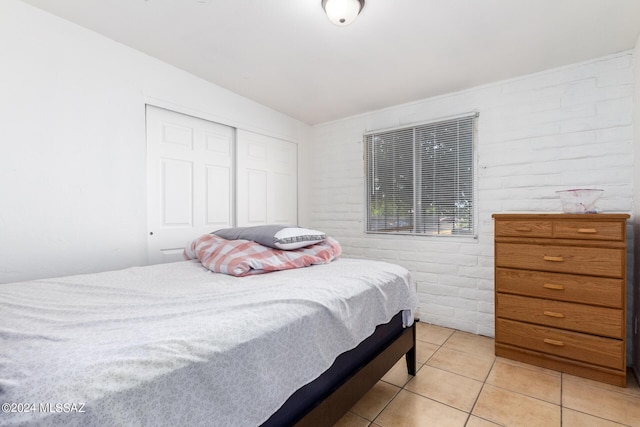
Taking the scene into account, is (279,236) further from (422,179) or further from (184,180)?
(422,179)

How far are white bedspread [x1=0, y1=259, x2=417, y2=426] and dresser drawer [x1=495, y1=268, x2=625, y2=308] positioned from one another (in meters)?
1.32

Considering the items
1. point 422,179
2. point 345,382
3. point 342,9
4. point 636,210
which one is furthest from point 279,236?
point 636,210

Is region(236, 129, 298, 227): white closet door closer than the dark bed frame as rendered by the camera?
No

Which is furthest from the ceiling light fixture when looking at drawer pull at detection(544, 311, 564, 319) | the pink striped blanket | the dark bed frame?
drawer pull at detection(544, 311, 564, 319)

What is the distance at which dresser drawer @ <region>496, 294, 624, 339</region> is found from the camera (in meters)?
1.88

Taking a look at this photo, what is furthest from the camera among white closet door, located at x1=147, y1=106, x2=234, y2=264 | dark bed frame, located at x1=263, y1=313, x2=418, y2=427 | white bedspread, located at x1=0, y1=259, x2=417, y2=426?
white closet door, located at x1=147, y1=106, x2=234, y2=264

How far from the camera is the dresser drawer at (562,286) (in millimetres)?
1887

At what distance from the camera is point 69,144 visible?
6.19 ft

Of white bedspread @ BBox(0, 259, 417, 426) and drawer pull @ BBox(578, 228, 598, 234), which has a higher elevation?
drawer pull @ BBox(578, 228, 598, 234)

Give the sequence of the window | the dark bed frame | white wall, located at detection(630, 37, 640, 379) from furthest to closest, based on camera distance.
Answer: the window → white wall, located at detection(630, 37, 640, 379) → the dark bed frame

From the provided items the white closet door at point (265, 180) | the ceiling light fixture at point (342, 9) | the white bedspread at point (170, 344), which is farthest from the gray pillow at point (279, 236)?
the ceiling light fixture at point (342, 9)

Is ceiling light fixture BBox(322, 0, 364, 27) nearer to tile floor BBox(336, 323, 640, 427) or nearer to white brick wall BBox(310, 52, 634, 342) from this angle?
white brick wall BBox(310, 52, 634, 342)

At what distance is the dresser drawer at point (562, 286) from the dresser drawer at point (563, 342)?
0.23 metres

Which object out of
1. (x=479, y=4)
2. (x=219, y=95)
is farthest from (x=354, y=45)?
(x=219, y=95)
